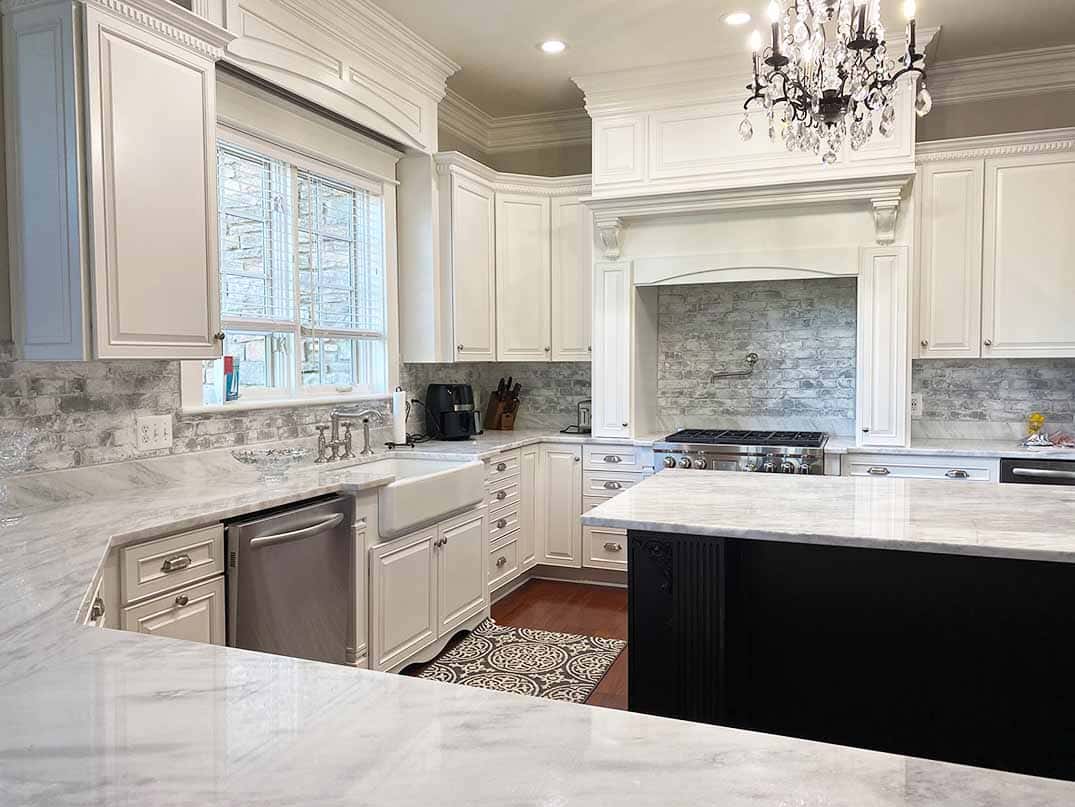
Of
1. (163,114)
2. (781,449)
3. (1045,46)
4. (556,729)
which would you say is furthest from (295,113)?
(1045,46)

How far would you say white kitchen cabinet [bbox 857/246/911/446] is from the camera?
409 centimetres

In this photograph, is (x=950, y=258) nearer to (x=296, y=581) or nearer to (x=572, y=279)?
(x=572, y=279)

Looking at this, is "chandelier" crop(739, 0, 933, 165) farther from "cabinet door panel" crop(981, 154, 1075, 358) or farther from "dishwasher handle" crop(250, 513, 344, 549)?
"cabinet door panel" crop(981, 154, 1075, 358)

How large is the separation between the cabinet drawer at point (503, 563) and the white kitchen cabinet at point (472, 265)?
111cm

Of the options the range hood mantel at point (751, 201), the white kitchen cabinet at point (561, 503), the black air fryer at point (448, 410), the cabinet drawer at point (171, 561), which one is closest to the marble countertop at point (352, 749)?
the cabinet drawer at point (171, 561)

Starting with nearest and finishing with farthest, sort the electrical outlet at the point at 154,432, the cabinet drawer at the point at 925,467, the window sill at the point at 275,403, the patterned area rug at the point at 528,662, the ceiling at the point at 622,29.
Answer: the electrical outlet at the point at 154,432
the window sill at the point at 275,403
the patterned area rug at the point at 528,662
the ceiling at the point at 622,29
the cabinet drawer at the point at 925,467

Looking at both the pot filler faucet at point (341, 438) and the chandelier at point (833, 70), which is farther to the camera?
the pot filler faucet at point (341, 438)

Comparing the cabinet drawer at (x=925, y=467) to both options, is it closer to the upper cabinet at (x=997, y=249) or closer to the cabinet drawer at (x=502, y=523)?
the upper cabinet at (x=997, y=249)

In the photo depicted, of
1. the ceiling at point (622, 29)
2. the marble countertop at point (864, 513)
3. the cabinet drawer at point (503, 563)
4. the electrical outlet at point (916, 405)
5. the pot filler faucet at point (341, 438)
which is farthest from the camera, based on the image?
the electrical outlet at point (916, 405)

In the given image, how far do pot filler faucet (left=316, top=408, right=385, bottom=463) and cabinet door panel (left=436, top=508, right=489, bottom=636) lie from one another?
0.57 m

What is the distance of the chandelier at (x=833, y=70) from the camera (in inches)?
88.7

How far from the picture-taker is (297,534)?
2609mm

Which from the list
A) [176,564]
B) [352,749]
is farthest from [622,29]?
[352,749]

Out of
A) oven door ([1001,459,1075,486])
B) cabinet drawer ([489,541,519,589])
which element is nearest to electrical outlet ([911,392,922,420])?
oven door ([1001,459,1075,486])
